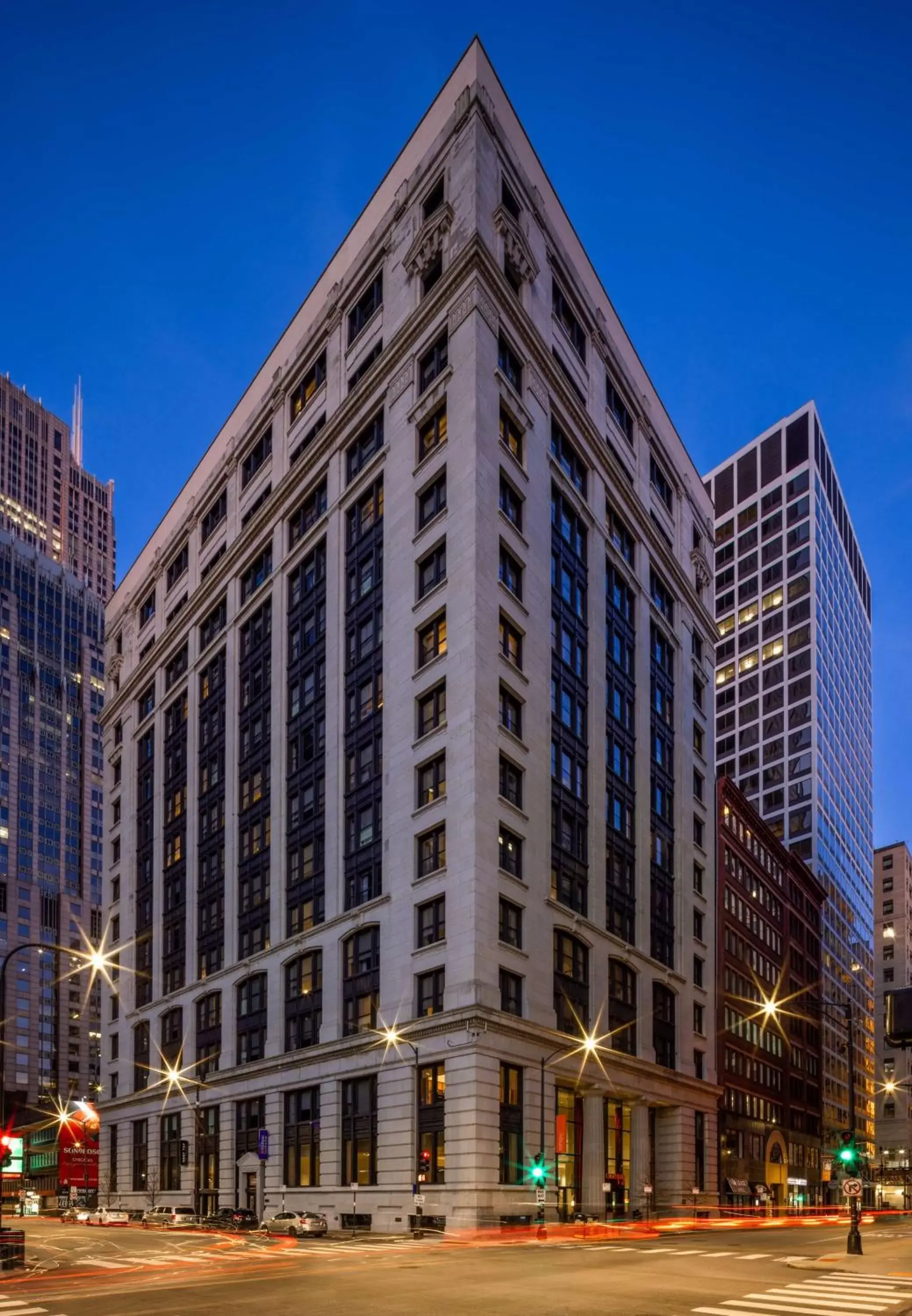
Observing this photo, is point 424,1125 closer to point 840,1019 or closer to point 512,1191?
point 512,1191

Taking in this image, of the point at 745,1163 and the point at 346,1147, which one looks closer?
the point at 346,1147

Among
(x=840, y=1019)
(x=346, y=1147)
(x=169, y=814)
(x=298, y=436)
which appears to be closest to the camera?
(x=346, y=1147)

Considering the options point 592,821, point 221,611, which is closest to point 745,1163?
point 592,821

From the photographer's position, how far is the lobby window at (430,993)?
59344 mm

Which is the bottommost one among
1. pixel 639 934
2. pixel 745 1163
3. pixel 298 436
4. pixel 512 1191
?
pixel 745 1163

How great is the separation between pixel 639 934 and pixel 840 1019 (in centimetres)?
8620

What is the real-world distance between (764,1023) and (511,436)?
66.3m

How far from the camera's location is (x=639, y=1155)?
74.1 metres

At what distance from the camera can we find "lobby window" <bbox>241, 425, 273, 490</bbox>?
297 feet

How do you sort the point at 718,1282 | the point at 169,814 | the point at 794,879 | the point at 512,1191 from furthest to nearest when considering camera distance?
the point at 794,879
the point at 169,814
the point at 512,1191
the point at 718,1282

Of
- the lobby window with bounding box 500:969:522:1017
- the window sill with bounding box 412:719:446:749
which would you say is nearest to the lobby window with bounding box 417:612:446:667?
the window sill with bounding box 412:719:446:749

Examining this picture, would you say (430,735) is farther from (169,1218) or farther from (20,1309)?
(20,1309)

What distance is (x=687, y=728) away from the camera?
93312 mm

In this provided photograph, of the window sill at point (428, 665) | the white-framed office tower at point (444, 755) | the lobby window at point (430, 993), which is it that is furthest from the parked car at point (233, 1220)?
the window sill at point (428, 665)
